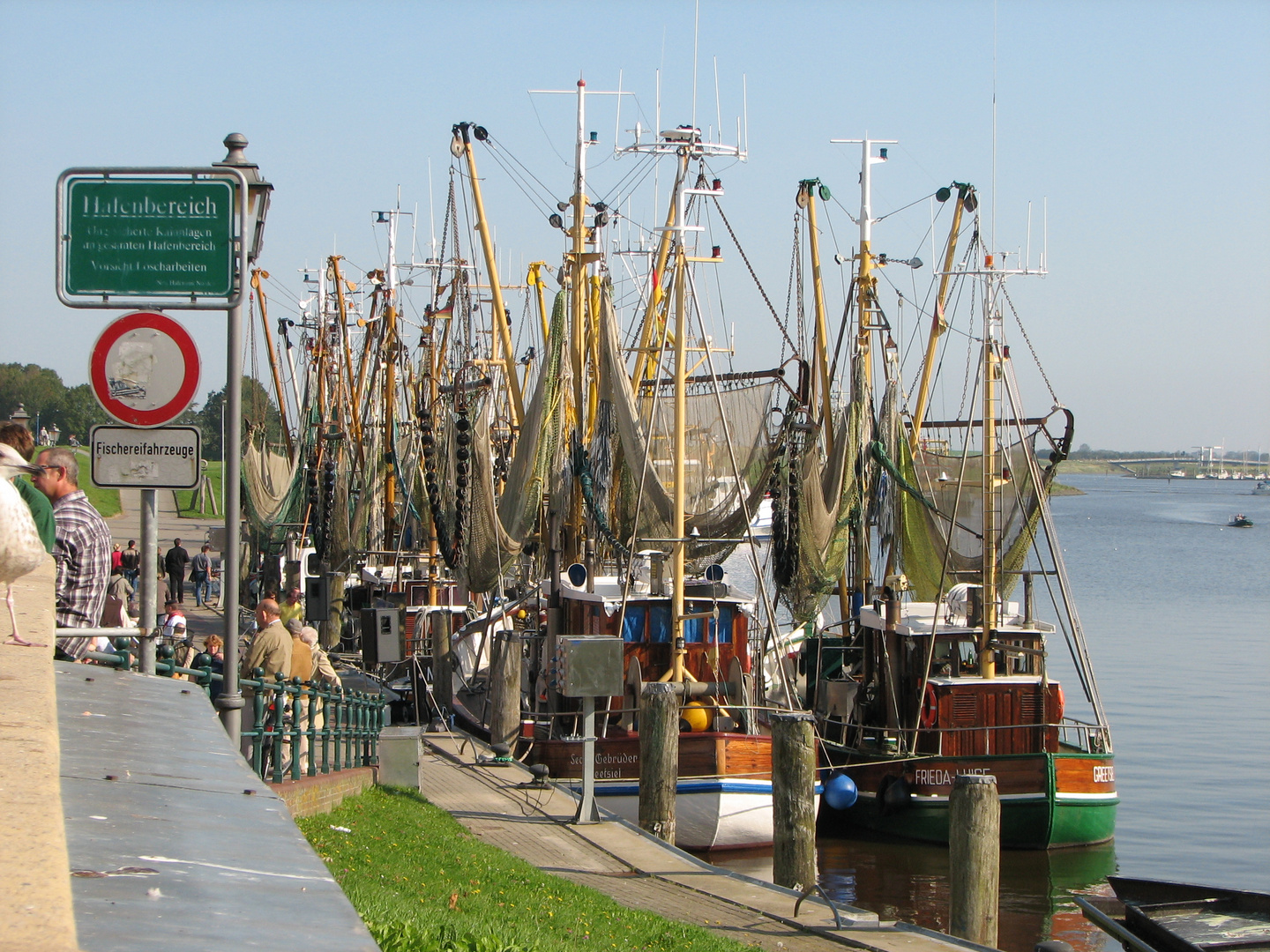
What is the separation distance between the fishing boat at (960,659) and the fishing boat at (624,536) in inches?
75.0

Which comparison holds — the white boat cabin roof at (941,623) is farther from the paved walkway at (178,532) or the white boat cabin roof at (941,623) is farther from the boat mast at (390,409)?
the paved walkway at (178,532)

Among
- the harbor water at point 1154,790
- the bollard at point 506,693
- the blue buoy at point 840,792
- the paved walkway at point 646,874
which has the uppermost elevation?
the bollard at point 506,693

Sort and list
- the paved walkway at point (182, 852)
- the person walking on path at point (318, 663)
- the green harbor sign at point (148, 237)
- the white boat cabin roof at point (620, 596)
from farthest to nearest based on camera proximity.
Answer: the white boat cabin roof at point (620, 596)
the person walking on path at point (318, 663)
the green harbor sign at point (148, 237)
the paved walkway at point (182, 852)

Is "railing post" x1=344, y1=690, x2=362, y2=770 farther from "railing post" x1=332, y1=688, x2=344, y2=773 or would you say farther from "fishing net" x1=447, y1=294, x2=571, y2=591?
"fishing net" x1=447, y1=294, x2=571, y2=591

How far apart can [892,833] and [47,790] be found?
19.7 m

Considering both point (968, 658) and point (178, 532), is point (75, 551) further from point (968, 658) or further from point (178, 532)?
point (178, 532)

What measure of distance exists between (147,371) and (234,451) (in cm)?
67

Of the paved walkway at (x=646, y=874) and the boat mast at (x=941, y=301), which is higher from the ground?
the boat mast at (x=941, y=301)

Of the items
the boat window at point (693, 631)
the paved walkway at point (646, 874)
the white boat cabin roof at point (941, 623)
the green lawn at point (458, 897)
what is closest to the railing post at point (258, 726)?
the green lawn at point (458, 897)

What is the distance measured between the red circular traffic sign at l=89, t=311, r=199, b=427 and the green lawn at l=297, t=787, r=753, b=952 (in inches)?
103

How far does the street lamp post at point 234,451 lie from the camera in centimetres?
758

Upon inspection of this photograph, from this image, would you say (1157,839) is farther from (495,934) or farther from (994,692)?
(495,934)

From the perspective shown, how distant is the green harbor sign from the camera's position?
24.2ft

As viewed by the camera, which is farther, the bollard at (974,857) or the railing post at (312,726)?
the bollard at (974,857)
